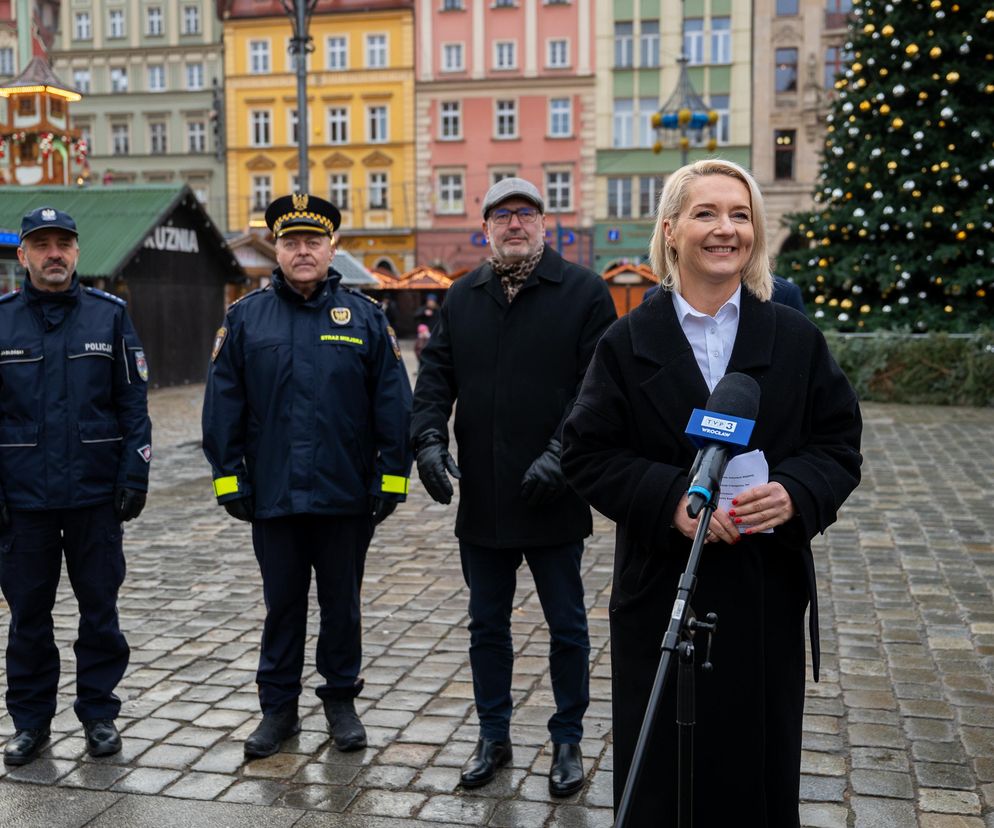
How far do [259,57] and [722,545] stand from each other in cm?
5368

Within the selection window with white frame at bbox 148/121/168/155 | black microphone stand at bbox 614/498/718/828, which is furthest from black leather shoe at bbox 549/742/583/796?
window with white frame at bbox 148/121/168/155

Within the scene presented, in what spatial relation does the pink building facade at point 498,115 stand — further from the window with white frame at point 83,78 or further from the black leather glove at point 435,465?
the black leather glove at point 435,465

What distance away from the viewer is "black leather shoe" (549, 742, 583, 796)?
4.02m

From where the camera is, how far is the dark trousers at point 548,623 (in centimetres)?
415

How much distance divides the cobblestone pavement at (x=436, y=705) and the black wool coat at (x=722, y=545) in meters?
1.14

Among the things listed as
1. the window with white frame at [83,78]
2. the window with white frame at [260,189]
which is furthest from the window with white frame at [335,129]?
the window with white frame at [83,78]

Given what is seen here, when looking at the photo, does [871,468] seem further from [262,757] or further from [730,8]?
[730,8]

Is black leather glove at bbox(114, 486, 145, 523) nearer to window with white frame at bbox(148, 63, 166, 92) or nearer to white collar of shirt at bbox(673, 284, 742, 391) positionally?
white collar of shirt at bbox(673, 284, 742, 391)

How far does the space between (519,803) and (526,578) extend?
3.27 meters

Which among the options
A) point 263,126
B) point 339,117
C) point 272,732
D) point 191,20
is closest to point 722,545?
point 272,732

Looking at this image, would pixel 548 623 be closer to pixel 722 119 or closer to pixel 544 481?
pixel 544 481

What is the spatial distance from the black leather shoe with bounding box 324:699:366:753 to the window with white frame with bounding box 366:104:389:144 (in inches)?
1948

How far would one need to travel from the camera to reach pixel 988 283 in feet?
56.8

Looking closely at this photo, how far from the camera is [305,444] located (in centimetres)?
441
